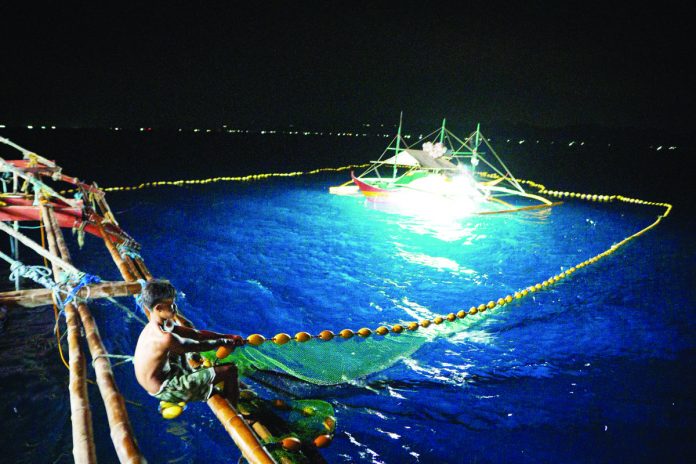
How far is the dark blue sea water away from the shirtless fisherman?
4.98 ft

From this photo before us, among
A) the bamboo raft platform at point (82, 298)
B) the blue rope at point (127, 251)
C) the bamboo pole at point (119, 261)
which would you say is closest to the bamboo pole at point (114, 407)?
the bamboo raft platform at point (82, 298)

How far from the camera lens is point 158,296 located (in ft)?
9.75

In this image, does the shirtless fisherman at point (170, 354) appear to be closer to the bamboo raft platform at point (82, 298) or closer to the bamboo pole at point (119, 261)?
the bamboo raft platform at point (82, 298)

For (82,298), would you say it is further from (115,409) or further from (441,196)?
(441,196)

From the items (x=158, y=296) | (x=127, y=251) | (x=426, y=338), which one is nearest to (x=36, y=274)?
(x=127, y=251)

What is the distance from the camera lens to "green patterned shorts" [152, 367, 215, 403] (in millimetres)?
3279

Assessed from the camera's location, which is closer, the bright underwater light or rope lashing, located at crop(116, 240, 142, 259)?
rope lashing, located at crop(116, 240, 142, 259)

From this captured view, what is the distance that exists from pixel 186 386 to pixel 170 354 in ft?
1.10

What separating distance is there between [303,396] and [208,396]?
79.1 inches

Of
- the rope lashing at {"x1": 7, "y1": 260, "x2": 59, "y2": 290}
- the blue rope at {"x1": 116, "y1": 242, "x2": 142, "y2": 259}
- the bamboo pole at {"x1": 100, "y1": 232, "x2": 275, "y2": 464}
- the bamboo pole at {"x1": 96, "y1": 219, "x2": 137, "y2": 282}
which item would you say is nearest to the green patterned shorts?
the bamboo pole at {"x1": 100, "y1": 232, "x2": 275, "y2": 464}

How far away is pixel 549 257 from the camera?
1266 centimetres

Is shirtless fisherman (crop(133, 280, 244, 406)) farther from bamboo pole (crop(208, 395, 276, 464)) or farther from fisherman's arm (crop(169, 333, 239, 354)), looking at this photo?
bamboo pole (crop(208, 395, 276, 464))

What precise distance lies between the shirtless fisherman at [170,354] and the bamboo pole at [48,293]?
5.33 ft

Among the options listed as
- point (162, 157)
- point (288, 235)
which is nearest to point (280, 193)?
point (288, 235)
